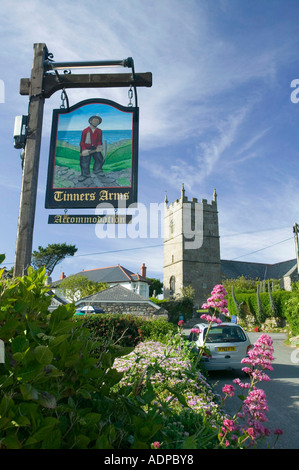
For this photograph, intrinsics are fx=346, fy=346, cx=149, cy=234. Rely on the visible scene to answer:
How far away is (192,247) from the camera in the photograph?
6247 cm

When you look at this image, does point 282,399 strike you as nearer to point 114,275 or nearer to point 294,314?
point 294,314

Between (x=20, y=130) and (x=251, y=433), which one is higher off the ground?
(x=20, y=130)

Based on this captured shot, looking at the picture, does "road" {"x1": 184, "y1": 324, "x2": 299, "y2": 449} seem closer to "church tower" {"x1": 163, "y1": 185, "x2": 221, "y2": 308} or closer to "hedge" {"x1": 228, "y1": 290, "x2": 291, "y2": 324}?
"hedge" {"x1": 228, "y1": 290, "x2": 291, "y2": 324}


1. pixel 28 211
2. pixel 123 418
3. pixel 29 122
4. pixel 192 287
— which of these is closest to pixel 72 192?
pixel 28 211

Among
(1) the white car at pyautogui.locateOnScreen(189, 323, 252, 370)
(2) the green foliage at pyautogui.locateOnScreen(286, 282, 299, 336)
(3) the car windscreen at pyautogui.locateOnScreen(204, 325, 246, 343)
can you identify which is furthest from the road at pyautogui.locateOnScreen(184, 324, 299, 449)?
(2) the green foliage at pyautogui.locateOnScreen(286, 282, 299, 336)

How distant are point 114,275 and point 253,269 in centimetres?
3199

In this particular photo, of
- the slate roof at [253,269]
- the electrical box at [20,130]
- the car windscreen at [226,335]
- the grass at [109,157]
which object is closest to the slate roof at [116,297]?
A: the car windscreen at [226,335]

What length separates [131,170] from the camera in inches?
186

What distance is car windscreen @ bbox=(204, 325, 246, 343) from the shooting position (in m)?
10.5

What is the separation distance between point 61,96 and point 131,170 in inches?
62.0

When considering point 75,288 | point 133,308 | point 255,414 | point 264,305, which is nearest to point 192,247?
point 75,288

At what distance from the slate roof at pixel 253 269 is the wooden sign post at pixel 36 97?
65210 mm

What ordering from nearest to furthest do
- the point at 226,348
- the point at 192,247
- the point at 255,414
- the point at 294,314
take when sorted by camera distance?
the point at 255,414 < the point at 226,348 < the point at 294,314 < the point at 192,247

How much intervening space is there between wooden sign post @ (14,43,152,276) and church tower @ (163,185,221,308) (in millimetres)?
55481
